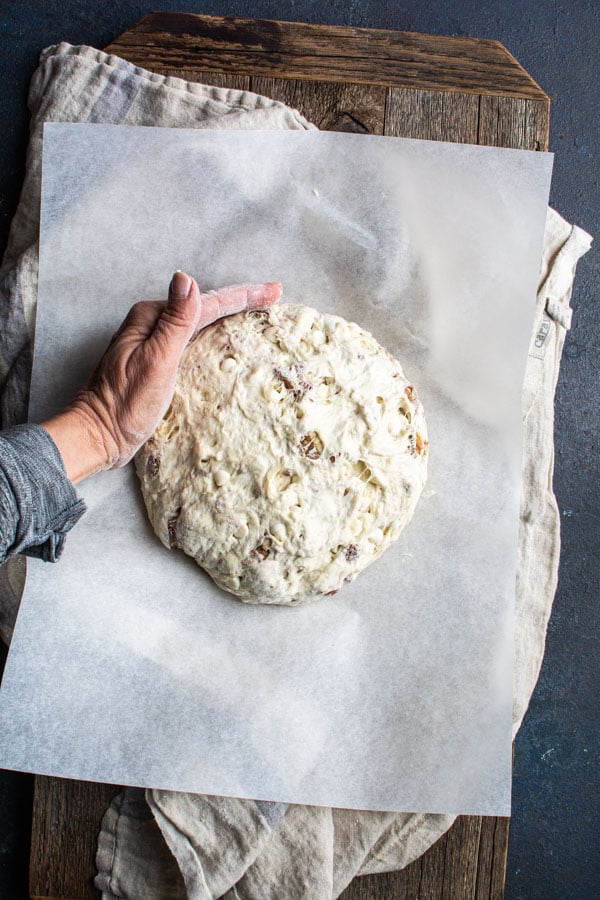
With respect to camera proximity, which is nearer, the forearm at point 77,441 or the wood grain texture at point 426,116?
the forearm at point 77,441

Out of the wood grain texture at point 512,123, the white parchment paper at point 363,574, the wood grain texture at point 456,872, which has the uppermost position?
the wood grain texture at point 512,123

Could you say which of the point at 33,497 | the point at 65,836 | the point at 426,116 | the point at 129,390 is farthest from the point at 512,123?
the point at 65,836

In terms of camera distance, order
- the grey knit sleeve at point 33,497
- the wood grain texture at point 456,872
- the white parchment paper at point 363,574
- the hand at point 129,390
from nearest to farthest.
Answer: the grey knit sleeve at point 33,497 < the hand at point 129,390 < the white parchment paper at point 363,574 < the wood grain texture at point 456,872

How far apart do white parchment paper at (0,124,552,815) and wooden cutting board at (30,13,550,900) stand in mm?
128

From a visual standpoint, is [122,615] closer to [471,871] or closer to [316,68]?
[471,871]

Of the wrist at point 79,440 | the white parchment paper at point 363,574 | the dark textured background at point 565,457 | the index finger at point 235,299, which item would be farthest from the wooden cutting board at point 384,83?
the wrist at point 79,440

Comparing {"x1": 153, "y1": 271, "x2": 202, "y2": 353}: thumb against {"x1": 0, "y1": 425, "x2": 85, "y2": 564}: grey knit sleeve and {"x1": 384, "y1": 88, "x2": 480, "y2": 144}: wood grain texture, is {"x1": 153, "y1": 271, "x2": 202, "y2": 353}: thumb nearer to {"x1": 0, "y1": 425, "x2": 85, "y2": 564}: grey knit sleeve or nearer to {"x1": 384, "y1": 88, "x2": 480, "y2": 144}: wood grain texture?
{"x1": 0, "y1": 425, "x2": 85, "y2": 564}: grey knit sleeve

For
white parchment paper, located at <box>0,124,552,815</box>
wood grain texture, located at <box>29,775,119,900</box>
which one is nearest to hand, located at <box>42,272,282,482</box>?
white parchment paper, located at <box>0,124,552,815</box>

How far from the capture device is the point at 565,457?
5.84 feet

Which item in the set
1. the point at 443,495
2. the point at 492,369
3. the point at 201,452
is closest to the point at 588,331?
the point at 492,369

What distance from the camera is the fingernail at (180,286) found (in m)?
1.23

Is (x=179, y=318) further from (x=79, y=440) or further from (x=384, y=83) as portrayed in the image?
(x=384, y=83)

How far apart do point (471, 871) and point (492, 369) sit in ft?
3.63

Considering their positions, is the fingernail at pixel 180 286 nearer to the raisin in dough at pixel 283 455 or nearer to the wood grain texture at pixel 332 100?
the raisin in dough at pixel 283 455
